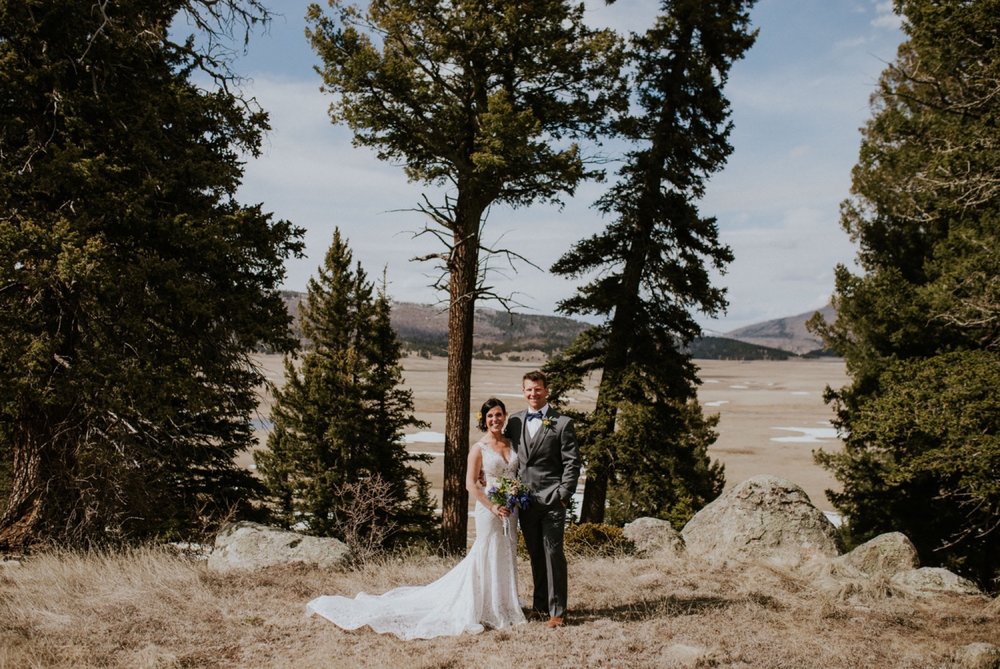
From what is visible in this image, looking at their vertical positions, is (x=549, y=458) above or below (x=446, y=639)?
above

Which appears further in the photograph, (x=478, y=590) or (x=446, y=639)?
(x=478, y=590)

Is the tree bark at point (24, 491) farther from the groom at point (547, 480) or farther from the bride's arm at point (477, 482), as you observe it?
the groom at point (547, 480)

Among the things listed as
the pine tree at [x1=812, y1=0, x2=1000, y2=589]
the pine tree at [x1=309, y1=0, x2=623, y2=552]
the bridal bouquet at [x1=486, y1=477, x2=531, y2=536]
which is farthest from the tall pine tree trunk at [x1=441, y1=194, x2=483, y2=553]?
the pine tree at [x1=812, y1=0, x2=1000, y2=589]

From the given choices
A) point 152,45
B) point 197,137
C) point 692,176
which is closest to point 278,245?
point 197,137

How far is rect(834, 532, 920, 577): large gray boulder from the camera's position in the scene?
944cm

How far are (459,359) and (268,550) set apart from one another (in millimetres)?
5582

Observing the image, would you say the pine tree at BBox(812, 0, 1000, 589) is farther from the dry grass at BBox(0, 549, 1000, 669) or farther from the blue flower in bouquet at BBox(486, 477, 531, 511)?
the blue flower in bouquet at BBox(486, 477, 531, 511)

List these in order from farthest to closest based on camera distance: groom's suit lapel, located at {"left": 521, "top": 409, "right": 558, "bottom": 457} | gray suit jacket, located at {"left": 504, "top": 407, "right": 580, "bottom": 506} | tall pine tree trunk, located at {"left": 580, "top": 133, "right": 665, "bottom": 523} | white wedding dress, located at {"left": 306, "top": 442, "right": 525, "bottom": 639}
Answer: tall pine tree trunk, located at {"left": 580, "top": 133, "right": 665, "bottom": 523} → groom's suit lapel, located at {"left": 521, "top": 409, "right": 558, "bottom": 457} → gray suit jacket, located at {"left": 504, "top": 407, "right": 580, "bottom": 506} → white wedding dress, located at {"left": 306, "top": 442, "right": 525, "bottom": 639}

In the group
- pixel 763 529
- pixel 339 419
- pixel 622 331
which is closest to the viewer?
pixel 763 529

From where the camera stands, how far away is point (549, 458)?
20.7ft

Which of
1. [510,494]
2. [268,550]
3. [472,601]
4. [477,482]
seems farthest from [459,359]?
[472,601]

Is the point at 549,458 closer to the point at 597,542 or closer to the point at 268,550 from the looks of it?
the point at 268,550

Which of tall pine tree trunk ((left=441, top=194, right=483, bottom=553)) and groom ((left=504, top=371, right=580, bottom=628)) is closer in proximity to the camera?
groom ((left=504, top=371, right=580, bottom=628))

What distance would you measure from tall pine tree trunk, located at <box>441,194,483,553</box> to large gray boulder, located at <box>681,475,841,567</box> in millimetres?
4670
